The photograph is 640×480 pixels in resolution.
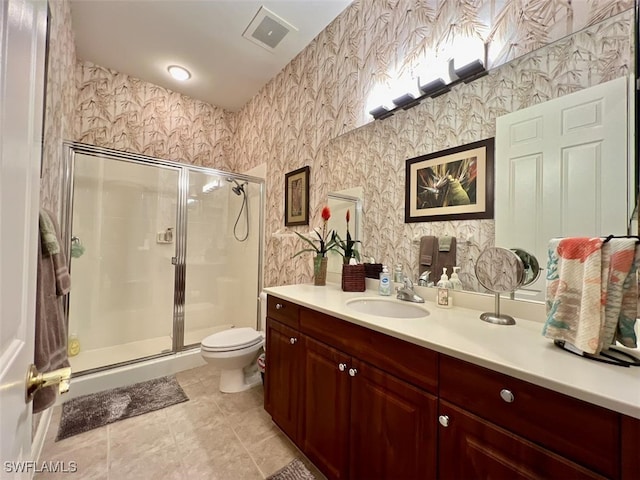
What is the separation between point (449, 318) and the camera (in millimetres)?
1036

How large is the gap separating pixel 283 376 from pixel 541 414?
3.83 feet

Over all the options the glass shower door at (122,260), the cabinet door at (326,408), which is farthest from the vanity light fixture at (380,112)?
the glass shower door at (122,260)

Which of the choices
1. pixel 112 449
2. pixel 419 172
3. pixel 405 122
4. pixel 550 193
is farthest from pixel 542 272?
pixel 112 449

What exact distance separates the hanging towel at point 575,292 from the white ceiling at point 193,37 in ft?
6.90

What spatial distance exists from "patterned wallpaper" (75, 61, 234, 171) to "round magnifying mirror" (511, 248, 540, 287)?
3.25 meters

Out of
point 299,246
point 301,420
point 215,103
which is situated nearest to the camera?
point 301,420

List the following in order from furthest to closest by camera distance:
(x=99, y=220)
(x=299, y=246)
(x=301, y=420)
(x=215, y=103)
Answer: (x=215, y=103) → (x=99, y=220) → (x=299, y=246) → (x=301, y=420)

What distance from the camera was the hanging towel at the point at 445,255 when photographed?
129 cm

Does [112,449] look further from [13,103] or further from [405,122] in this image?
[405,122]

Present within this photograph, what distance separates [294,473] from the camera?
50.1 inches

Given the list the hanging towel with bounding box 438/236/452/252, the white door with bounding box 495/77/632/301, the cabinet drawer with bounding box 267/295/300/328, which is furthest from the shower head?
the white door with bounding box 495/77/632/301

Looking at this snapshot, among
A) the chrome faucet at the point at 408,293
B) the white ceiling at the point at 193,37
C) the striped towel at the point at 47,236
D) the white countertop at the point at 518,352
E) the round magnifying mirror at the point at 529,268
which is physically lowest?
the white countertop at the point at 518,352

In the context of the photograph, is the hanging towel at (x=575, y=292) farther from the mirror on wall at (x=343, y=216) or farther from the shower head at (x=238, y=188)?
the shower head at (x=238, y=188)

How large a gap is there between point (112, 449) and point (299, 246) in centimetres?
167
